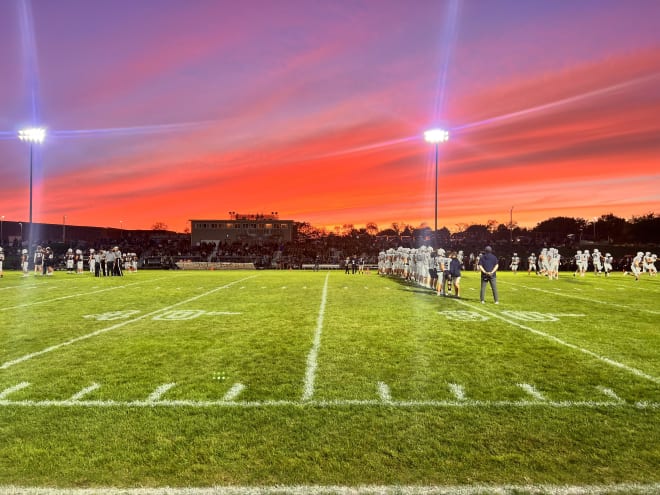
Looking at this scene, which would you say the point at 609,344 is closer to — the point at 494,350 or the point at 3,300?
the point at 494,350

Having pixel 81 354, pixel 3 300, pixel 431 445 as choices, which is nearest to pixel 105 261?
pixel 3 300

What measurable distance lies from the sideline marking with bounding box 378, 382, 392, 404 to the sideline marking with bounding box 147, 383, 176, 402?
2369 millimetres

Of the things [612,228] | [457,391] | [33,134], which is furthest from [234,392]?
[612,228]

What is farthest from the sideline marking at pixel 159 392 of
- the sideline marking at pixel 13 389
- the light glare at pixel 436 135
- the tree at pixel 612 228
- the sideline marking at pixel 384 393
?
the tree at pixel 612 228

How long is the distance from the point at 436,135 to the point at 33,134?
27.6m

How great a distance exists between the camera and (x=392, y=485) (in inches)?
130

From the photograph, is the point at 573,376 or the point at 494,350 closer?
the point at 573,376

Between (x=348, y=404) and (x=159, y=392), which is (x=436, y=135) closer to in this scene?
(x=348, y=404)

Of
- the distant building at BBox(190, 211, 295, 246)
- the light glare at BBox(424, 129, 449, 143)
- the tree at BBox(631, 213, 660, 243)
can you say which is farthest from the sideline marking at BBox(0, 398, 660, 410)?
the tree at BBox(631, 213, 660, 243)

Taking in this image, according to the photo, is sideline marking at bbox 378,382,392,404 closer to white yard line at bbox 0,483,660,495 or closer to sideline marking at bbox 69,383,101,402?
white yard line at bbox 0,483,660,495

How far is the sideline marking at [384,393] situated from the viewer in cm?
515

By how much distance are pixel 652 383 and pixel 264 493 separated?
493 centimetres

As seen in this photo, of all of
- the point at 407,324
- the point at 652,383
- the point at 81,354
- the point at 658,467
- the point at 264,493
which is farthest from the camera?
the point at 407,324

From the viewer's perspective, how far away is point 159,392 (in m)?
5.39
